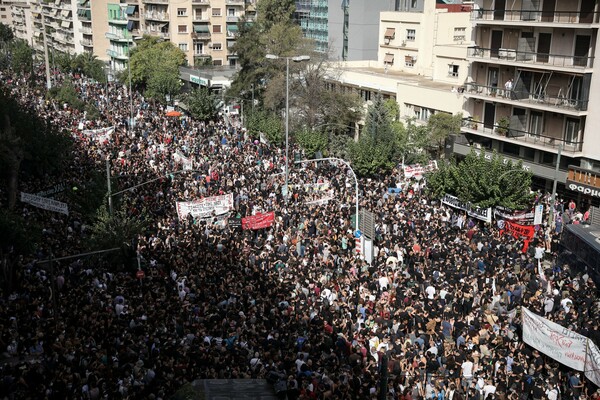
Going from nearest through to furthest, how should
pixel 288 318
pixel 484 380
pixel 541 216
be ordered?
pixel 484 380, pixel 288 318, pixel 541 216

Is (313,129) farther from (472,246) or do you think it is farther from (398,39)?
(472,246)

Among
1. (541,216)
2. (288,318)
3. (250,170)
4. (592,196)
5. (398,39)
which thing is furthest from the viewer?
(398,39)

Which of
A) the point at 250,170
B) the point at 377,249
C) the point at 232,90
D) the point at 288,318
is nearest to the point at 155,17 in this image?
the point at 232,90

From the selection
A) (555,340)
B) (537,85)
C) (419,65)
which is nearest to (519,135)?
(537,85)

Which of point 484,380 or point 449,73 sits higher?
point 449,73

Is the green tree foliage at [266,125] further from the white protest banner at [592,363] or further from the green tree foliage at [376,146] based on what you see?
the white protest banner at [592,363]

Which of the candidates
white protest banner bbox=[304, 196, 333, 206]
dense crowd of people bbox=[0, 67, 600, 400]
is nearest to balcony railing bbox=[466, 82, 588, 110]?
dense crowd of people bbox=[0, 67, 600, 400]
